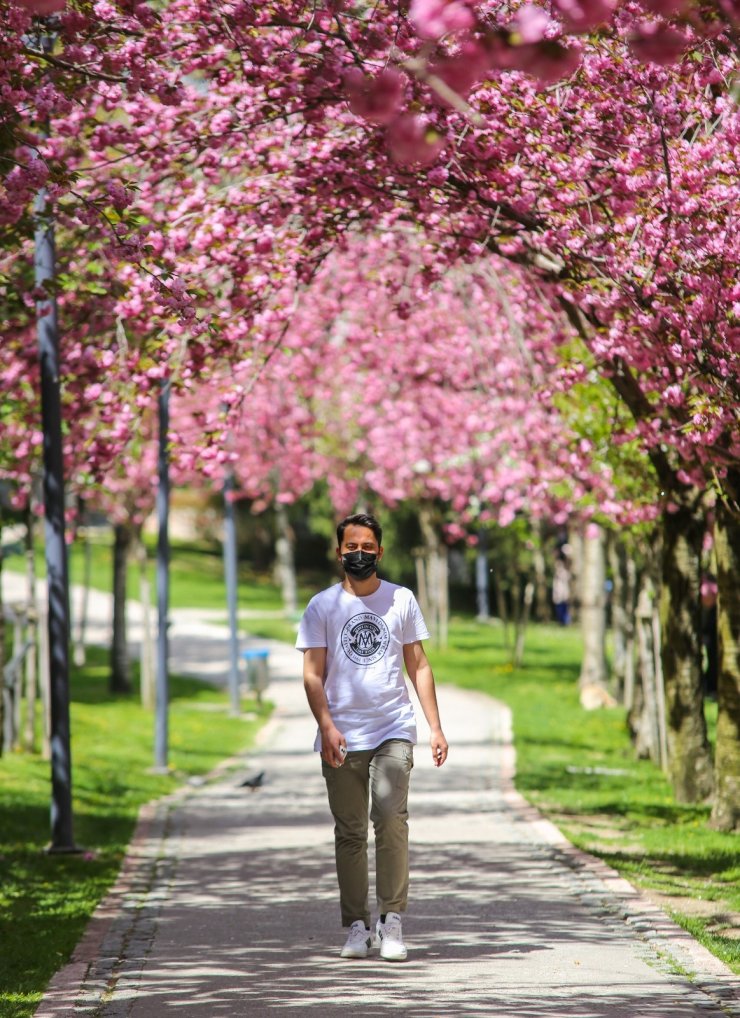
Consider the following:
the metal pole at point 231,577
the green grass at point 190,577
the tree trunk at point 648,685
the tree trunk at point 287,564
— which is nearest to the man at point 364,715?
the tree trunk at point 648,685

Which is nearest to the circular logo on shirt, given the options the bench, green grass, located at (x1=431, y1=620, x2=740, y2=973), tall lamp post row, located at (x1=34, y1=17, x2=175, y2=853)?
green grass, located at (x1=431, y1=620, x2=740, y2=973)

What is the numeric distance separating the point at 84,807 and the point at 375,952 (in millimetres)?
7181

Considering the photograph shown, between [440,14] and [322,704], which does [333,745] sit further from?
[440,14]

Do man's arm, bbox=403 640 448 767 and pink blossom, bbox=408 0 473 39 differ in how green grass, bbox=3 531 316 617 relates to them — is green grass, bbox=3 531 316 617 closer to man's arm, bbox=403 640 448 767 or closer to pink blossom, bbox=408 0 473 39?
man's arm, bbox=403 640 448 767

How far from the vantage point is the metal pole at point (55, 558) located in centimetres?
1119

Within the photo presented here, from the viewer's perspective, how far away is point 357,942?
741cm

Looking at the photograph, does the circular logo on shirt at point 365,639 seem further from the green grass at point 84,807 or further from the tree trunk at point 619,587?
the tree trunk at point 619,587

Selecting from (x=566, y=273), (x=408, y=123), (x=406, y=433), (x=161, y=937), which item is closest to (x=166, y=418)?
(x=566, y=273)

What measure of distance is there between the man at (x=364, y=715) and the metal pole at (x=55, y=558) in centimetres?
427

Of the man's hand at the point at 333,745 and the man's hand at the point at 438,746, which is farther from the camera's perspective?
the man's hand at the point at 438,746

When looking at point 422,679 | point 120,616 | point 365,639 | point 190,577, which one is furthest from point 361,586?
point 190,577

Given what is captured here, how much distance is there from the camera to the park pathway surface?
652 cm

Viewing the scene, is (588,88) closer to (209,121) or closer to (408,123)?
(209,121)

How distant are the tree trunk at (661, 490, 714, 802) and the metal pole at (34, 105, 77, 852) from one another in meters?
4.57
